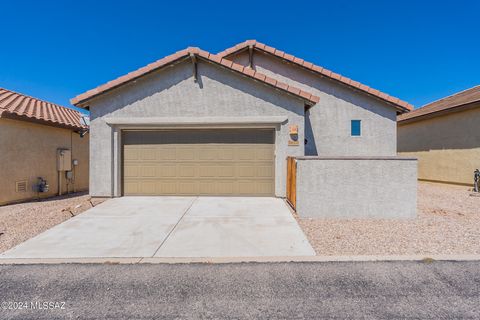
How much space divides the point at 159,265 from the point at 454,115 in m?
15.2

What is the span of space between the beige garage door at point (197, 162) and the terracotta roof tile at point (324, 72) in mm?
3819

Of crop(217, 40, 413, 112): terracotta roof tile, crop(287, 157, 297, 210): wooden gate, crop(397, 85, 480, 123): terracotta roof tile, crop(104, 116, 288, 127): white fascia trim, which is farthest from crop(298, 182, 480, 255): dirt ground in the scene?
crop(397, 85, 480, 123): terracotta roof tile

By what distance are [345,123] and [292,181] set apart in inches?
176

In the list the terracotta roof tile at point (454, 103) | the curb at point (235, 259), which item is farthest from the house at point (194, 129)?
the terracotta roof tile at point (454, 103)

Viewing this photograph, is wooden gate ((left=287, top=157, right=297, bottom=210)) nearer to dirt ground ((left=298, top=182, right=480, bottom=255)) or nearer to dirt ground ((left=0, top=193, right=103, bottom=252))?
dirt ground ((left=298, top=182, right=480, bottom=255))

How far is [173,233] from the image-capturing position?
481cm

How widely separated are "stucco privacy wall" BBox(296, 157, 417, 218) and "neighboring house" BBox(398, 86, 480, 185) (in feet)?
27.8

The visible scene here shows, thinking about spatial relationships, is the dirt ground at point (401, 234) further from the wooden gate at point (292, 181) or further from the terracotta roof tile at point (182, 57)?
the terracotta roof tile at point (182, 57)

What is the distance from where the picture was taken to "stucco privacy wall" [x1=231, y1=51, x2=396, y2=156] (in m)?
9.30

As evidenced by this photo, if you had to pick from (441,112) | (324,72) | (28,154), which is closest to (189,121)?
(324,72)

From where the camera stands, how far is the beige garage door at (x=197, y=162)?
7984 mm

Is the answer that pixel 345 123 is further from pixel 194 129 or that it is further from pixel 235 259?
pixel 235 259

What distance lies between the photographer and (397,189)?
583 centimetres

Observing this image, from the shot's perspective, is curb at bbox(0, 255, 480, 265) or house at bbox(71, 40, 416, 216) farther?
house at bbox(71, 40, 416, 216)
